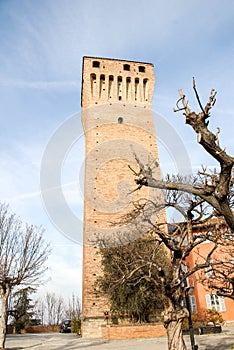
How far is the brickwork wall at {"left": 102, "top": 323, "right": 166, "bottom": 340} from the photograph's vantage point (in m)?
15.4

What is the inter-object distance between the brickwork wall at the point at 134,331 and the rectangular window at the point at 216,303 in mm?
9003

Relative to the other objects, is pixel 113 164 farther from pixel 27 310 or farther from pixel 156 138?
pixel 27 310

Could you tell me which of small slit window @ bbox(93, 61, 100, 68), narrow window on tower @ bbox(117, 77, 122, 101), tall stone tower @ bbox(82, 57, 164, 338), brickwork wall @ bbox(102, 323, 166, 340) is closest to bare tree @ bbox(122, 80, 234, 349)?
brickwork wall @ bbox(102, 323, 166, 340)

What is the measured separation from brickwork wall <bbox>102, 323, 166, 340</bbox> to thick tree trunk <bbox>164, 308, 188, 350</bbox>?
26.5ft

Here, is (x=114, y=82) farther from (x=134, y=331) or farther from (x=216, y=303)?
(x=216, y=303)

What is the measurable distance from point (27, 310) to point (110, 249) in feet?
81.8

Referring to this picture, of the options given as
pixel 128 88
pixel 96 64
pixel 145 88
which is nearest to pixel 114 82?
pixel 128 88

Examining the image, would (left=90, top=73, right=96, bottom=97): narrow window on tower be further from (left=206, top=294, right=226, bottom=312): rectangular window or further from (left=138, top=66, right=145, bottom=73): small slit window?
(left=206, top=294, right=226, bottom=312): rectangular window

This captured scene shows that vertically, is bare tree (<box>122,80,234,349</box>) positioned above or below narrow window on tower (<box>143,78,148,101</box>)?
below

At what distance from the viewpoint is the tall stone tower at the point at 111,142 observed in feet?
68.7

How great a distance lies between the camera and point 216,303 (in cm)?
2325

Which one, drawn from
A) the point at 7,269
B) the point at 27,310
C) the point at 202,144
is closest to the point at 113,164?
the point at 7,269

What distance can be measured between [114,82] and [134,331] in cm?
1915

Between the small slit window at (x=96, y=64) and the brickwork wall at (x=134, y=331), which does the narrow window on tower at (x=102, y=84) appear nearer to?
the small slit window at (x=96, y=64)
